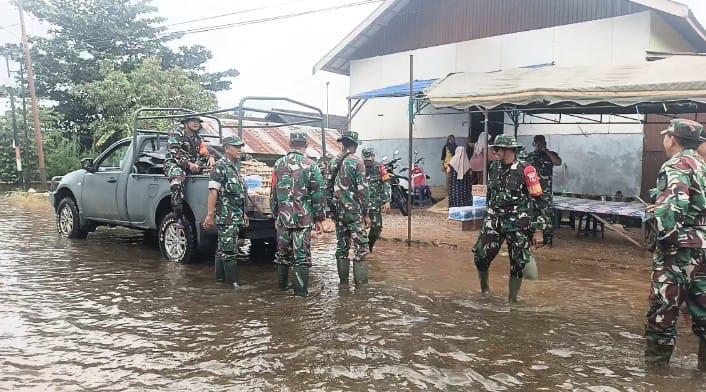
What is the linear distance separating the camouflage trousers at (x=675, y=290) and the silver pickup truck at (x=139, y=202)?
14.3ft

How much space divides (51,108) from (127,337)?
2246 centimetres

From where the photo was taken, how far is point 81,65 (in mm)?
24625

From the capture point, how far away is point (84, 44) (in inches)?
987

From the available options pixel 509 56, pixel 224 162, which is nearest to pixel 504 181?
pixel 224 162

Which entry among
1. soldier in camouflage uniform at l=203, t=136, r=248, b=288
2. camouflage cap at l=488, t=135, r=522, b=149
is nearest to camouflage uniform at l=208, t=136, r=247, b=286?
soldier in camouflage uniform at l=203, t=136, r=248, b=288

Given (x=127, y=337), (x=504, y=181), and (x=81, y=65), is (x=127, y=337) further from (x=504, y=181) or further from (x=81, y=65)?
(x=81, y=65)

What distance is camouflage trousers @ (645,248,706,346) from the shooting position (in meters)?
3.76

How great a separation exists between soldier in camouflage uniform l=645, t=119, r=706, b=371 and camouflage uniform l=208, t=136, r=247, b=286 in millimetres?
3901

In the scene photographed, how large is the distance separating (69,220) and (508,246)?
7282 mm

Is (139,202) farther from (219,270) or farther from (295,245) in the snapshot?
(295,245)

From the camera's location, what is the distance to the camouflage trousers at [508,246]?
5375 mm

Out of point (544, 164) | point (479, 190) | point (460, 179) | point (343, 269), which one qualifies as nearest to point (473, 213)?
point (479, 190)

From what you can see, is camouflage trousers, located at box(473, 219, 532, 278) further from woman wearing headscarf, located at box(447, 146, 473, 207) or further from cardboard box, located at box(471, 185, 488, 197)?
woman wearing headscarf, located at box(447, 146, 473, 207)

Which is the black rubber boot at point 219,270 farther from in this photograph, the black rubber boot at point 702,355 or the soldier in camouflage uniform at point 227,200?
the black rubber boot at point 702,355
